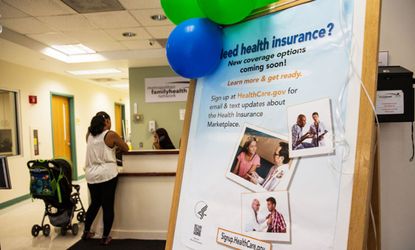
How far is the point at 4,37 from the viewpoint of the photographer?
379 centimetres

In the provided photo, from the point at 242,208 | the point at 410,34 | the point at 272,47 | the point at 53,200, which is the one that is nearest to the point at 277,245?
the point at 242,208

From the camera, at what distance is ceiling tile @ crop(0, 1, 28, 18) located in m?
3.12

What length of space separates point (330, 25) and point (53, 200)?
136 inches

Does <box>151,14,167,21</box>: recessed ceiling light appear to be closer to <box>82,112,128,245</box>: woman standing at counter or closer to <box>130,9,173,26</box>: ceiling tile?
<box>130,9,173,26</box>: ceiling tile

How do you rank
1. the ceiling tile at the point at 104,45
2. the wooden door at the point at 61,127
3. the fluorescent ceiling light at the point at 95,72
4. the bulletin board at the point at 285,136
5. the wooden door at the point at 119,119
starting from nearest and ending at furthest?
the bulletin board at the point at 285,136
the ceiling tile at the point at 104,45
the fluorescent ceiling light at the point at 95,72
the wooden door at the point at 61,127
the wooden door at the point at 119,119

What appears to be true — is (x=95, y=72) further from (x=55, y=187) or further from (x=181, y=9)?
(x=181, y=9)

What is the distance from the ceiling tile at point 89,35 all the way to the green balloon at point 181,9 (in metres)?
3.22

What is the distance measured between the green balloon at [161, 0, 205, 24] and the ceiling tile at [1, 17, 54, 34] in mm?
3076

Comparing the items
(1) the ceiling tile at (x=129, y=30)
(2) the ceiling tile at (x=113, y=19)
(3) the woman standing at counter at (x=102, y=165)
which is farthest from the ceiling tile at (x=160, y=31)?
(3) the woman standing at counter at (x=102, y=165)

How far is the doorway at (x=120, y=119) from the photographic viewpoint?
10.3m

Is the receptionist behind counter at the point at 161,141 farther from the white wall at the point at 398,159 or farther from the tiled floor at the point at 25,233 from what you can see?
the white wall at the point at 398,159

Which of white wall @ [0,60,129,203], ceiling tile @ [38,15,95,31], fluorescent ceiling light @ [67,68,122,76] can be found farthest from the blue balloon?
fluorescent ceiling light @ [67,68,122,76]

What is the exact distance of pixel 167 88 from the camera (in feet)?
20.0

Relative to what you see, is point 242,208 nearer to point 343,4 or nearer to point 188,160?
point 188,160
